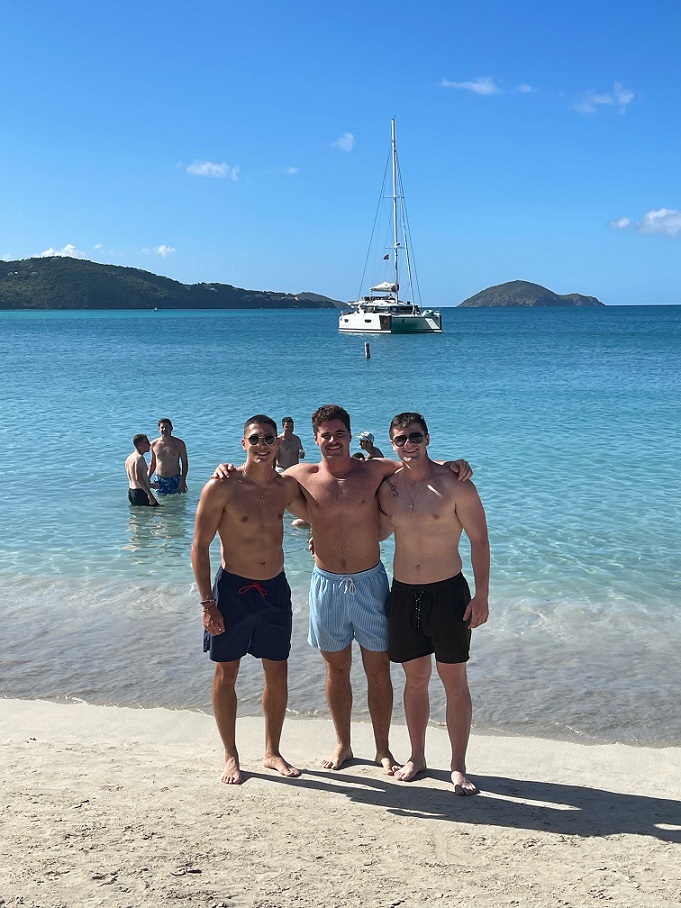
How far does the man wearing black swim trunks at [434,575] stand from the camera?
420cm

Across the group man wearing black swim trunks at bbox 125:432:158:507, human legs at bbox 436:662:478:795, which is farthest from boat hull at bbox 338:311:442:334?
human legs at bbox 436:662:478:795

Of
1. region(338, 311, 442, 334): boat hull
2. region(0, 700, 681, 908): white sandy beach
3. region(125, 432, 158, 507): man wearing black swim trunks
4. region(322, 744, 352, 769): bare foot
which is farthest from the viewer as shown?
region(338, 311, 442, 334): boat hull

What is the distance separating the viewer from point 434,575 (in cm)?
423

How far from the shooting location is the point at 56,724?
527cm

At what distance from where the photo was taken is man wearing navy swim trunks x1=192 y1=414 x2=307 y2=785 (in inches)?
170

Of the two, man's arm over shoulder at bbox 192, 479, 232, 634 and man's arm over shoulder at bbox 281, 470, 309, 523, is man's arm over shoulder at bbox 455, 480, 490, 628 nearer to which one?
man's arm over shoulder at bbox 281, 470, 309, 523

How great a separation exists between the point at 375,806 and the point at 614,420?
18.7 metres

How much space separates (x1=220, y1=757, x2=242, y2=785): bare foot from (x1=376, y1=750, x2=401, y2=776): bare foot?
761 millimetres

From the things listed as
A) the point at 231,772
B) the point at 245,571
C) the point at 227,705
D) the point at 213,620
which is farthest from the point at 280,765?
the point at 245,571

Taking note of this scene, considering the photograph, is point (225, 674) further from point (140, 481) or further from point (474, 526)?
point (140, 481)

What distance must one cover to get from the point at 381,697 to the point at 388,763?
0.36 metres

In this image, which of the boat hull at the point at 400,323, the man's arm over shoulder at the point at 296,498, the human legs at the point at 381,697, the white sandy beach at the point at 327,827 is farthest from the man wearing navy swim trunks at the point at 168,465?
the boat hull at the point at 400,323

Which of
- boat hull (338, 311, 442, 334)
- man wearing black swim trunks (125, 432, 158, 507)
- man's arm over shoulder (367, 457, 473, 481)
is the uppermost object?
boat hull (338, 311, 442, 334)

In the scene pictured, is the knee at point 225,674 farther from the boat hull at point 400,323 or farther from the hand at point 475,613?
the boat hull at point 400,323
